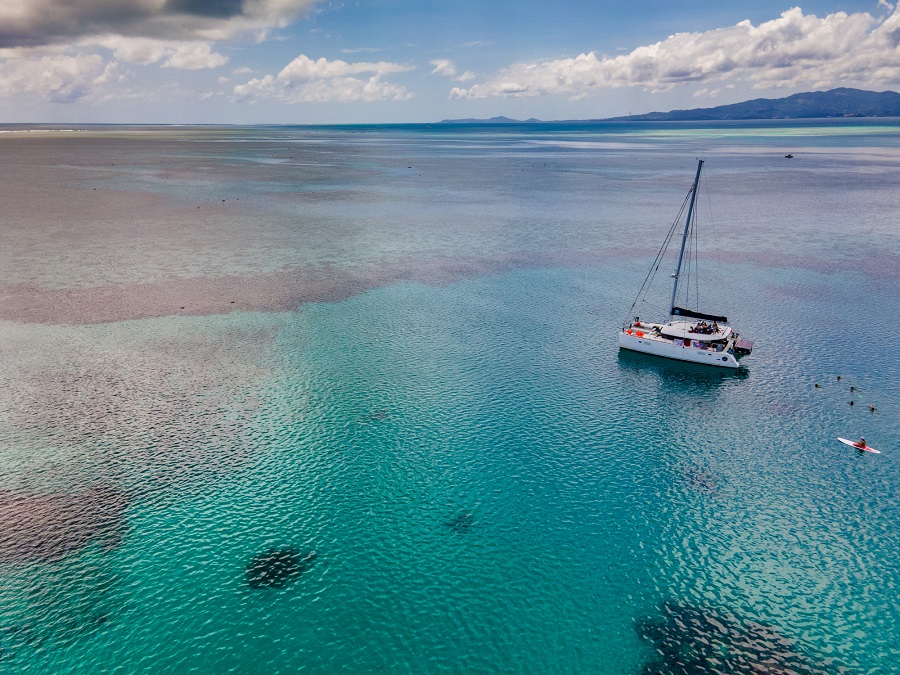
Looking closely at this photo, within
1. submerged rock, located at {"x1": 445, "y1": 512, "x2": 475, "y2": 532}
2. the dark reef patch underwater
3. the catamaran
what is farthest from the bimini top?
submerged rock, located at {"x1": 445, "y1": 512, "x2": 475, "y2": 532}

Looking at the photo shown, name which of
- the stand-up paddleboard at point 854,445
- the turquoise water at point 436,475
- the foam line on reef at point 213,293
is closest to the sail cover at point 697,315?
the turquoise water at point 436,475

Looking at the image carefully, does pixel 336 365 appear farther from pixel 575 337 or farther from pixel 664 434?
pixel 664 434

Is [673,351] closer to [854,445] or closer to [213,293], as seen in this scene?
[854,445]

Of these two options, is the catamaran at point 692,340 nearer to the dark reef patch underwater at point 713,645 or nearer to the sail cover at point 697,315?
the sail cover at point 697,315

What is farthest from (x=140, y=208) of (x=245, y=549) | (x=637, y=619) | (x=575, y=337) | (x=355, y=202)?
(x=637, y=619)

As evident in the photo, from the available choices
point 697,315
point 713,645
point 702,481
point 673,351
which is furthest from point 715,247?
point 713,645
